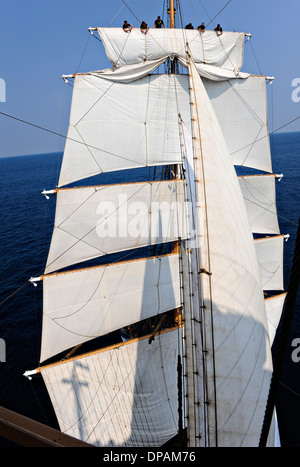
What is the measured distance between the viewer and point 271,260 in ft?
61.1

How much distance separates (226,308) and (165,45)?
56.5ft

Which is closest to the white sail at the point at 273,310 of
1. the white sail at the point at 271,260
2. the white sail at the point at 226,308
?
the white sail at the point at 271,260

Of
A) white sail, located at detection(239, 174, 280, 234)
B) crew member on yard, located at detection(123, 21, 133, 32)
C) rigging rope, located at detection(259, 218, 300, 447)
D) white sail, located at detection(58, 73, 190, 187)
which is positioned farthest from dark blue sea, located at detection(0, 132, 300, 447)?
crew member on yard, located at detection(123, 21, 133, 32)

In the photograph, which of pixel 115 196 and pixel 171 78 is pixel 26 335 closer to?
pixel 115 196

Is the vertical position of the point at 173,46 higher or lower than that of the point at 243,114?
higher

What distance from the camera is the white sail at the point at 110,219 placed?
1459 centimetres

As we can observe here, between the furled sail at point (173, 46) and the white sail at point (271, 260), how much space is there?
12145mm

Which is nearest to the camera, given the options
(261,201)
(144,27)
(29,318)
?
(144,27)

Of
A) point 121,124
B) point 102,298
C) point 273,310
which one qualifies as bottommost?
point 273,310

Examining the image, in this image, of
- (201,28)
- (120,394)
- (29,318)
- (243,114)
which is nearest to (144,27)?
(201,28)

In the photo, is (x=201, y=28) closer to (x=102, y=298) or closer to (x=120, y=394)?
(x=102, y=298)

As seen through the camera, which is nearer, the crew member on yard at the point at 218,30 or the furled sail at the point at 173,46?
the furled sail at the point at 173,46

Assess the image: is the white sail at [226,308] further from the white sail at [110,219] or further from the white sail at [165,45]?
the white sail at [165,45]

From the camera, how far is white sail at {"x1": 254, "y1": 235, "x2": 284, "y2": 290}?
17.9 meters
